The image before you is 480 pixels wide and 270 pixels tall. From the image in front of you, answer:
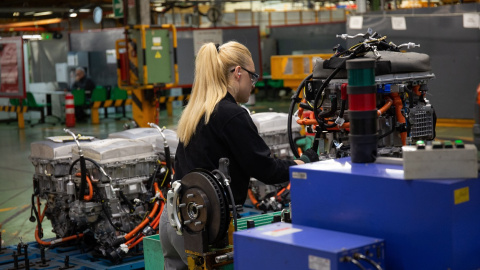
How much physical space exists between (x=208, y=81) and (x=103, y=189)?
3013 millimetres

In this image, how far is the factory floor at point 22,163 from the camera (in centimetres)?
790

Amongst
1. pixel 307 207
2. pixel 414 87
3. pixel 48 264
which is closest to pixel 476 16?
pixel 414 87

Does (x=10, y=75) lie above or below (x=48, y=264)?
above

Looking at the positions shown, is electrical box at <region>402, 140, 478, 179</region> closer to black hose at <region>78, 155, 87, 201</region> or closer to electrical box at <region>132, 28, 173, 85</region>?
black hose at <region>78, 155, 87, 201</region>

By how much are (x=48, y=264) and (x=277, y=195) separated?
263 cm

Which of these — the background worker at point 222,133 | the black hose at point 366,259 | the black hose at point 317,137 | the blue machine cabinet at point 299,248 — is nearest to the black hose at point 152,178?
the black hose at point 317,137

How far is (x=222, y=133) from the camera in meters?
3.52

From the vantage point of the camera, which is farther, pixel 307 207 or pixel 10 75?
pixel 10 75

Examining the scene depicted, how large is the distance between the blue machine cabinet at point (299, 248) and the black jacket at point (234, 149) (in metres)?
0.65

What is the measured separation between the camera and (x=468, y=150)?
2520 mm

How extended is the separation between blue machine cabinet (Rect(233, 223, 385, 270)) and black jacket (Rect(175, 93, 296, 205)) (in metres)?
0.65

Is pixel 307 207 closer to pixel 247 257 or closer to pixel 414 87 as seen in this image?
pixel 247 257

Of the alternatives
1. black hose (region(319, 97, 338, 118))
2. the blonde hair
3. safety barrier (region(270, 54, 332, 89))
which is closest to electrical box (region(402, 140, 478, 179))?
the blonde hair

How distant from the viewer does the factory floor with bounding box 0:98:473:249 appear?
25.9 ft
